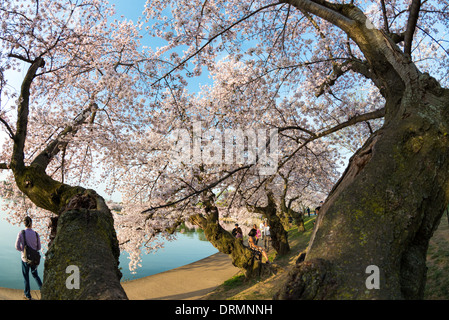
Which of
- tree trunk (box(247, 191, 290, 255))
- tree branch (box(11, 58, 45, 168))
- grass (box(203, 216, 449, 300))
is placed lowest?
grass (box(203, 216, 449, 300))

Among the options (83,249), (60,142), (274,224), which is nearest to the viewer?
(83,249)

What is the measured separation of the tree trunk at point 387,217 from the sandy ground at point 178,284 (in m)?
9.70

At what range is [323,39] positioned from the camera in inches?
233

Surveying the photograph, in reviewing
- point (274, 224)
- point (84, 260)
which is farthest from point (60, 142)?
point (274, 224)

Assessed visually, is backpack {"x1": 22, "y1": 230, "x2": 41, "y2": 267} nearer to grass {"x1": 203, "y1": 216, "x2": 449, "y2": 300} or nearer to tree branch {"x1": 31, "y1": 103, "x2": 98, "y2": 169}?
tree branch {"x1": 31, "y1": 103, "x2": 98, "y2": 169}

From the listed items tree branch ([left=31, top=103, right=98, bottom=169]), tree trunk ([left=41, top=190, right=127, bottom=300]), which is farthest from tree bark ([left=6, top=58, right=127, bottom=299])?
tree branch ([left=31, top=103, right=98, bottom=169])

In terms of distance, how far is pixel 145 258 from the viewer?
21484 millimetres

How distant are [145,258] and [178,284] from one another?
10.3m

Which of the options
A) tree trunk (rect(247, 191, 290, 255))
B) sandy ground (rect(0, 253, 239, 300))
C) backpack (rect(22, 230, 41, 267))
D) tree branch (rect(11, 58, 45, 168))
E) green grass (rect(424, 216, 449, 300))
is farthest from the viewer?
tree trunk (rect(247, 191, 290, 255))

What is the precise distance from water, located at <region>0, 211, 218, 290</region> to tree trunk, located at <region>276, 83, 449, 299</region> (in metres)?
14.8

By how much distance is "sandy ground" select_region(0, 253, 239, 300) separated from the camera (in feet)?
35.2

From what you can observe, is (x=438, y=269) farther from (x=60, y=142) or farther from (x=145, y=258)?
(x=145, y=258)

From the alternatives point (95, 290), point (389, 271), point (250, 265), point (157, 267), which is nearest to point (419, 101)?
point (389, 271)

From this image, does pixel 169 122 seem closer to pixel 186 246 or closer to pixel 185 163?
pixel 185 163
